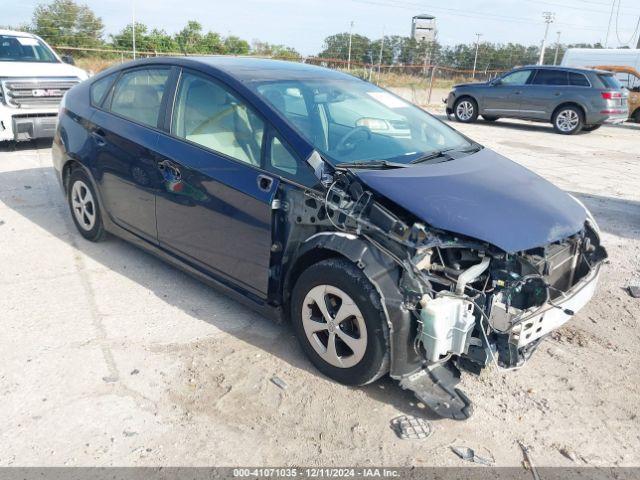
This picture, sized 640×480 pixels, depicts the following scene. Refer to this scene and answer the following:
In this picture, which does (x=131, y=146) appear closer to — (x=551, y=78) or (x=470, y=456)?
(x=470, y=456)

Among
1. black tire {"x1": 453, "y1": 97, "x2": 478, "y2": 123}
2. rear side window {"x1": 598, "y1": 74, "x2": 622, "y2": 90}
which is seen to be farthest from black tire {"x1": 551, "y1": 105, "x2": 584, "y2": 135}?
black tire {"x1": 453, "y1": 97, "x2": 478, "y2": 123}

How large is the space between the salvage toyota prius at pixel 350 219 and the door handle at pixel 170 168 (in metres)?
0.01

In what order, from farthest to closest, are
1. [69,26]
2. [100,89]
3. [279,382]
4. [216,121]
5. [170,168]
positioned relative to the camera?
[69,26] → [100,89] → [170,168] → [216,121] → [279,382]

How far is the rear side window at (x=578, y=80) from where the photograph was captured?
13.9m

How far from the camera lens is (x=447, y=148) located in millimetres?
3871

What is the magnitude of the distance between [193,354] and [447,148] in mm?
2218

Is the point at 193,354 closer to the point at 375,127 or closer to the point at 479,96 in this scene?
the point at 375,127

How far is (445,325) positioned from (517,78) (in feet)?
46.1

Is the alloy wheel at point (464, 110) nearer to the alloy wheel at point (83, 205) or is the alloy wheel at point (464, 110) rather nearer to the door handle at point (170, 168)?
the alloy wheel at point (83, 205)

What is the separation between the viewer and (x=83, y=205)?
4.92 meters

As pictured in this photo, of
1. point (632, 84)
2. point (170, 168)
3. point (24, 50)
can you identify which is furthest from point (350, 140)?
point (632, 84)

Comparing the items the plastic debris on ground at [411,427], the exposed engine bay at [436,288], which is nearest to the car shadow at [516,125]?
the exposed engine bay at [436,288]

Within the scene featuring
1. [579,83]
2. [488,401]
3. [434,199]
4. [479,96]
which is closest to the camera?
[434,199]

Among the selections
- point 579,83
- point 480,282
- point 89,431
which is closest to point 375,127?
point 480,282
